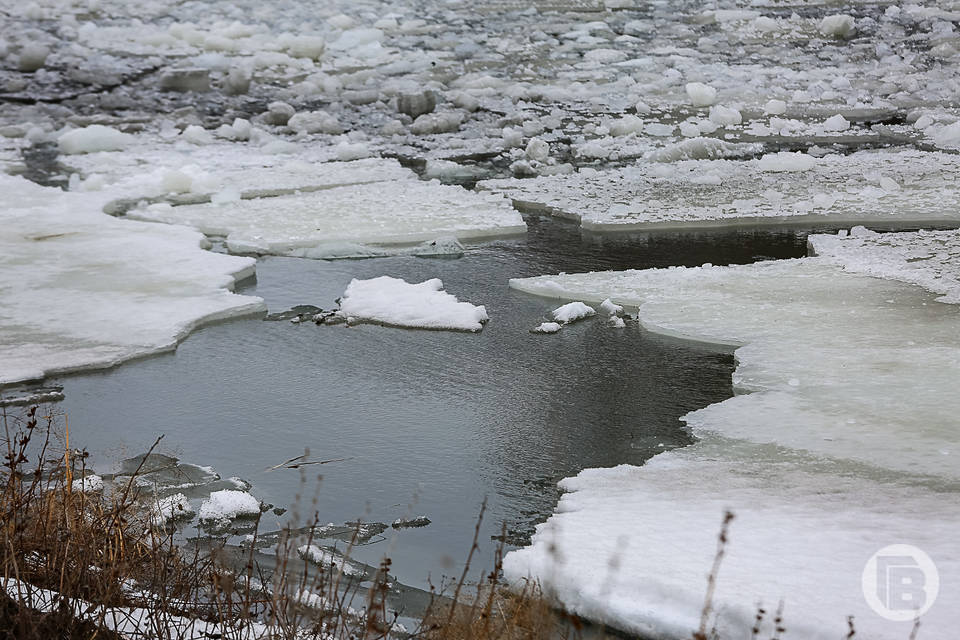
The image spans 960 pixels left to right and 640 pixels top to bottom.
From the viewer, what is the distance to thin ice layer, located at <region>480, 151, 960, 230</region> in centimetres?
744

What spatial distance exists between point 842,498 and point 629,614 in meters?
0.99

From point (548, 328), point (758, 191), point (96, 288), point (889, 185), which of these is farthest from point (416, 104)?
point (548, 328)

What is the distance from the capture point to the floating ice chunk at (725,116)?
10.6 m

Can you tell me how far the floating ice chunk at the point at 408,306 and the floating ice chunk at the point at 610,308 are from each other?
594 millimetres

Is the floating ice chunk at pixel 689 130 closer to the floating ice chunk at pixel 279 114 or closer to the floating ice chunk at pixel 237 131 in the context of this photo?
the floating ice chunk at pixel 279 114

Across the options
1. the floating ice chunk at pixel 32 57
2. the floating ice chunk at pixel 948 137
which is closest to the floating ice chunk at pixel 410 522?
the floating ice chunk at pixel 948 137

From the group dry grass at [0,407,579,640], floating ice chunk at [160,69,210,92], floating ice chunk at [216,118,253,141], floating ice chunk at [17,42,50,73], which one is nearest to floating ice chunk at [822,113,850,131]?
floating ice chunk at [216,118,253,141]

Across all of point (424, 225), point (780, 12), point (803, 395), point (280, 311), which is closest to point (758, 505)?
point (803, 395)

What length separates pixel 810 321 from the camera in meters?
5.26

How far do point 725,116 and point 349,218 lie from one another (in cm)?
458

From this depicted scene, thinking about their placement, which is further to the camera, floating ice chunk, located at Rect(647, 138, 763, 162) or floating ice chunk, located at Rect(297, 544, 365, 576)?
floating ice chunk, located at Rect(647, 138, 763, 162)

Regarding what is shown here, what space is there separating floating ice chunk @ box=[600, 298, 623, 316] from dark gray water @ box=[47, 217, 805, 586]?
0.15 meters

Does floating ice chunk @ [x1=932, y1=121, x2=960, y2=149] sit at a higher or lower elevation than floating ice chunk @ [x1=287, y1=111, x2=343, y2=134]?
higher

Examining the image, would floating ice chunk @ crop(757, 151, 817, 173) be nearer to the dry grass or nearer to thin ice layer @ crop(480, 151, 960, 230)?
thin ice layer @ crop(480, 151, 960, 230)
